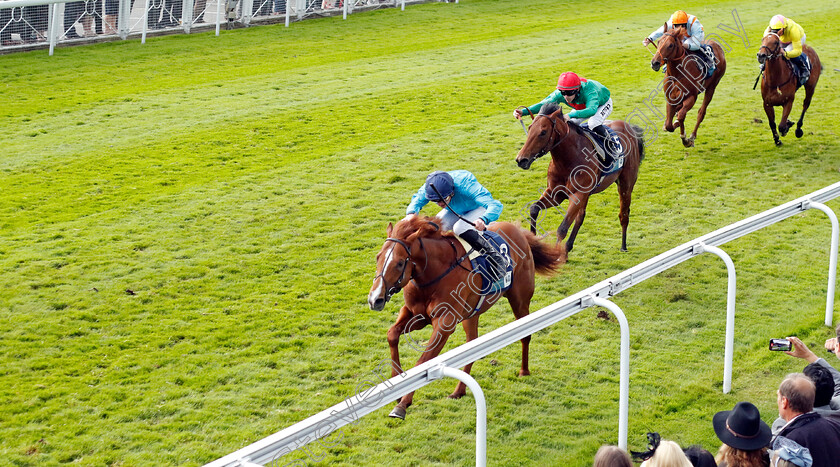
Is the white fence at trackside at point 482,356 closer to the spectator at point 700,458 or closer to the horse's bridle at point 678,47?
the spectator at point 700,458

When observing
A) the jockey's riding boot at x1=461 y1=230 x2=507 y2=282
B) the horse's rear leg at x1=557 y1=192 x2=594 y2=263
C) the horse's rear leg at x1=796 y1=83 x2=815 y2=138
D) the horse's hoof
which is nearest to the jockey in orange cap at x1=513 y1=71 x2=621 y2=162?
the horse's rear leg at x1=557 y1=192 x2=594 y2=263

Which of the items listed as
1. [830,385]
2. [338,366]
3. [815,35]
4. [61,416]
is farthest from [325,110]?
[815,35]

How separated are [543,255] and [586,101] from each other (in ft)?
6.55

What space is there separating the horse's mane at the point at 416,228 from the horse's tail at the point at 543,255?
1.05m

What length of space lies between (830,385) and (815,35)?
13875 mm

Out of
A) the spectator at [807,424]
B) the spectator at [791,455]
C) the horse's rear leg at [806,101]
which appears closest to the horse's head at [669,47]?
the horse's rear leg at [806,101]

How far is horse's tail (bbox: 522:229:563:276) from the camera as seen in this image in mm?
5629

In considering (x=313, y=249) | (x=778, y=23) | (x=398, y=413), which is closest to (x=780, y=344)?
(x=398, y=413)

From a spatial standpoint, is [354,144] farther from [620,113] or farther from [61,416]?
[61,416]

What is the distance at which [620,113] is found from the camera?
36.4 ft

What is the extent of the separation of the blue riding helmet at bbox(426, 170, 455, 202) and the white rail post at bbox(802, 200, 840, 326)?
233 centimetres

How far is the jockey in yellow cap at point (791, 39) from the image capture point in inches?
388

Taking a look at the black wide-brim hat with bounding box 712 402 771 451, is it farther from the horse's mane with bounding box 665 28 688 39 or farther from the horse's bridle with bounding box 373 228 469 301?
the horse's mane with bounding box 665 28 688 39

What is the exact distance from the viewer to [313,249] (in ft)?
24.6
